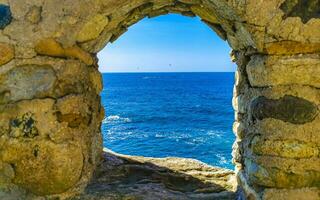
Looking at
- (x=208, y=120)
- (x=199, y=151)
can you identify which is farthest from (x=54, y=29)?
(x=208, y=120)

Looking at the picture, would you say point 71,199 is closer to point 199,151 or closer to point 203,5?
point 203,5

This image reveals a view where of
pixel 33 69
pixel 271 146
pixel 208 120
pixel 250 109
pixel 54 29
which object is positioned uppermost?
pixel 54 29

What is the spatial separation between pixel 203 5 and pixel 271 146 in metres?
1.16

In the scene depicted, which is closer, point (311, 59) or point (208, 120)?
point (311, 59)

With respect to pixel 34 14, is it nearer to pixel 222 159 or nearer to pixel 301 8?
pixel 301 8

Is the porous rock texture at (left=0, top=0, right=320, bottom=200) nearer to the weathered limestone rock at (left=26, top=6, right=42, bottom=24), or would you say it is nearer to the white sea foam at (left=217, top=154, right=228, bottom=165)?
the weathered limestone rock at (left=26, top=6, right=42, bottom=24)

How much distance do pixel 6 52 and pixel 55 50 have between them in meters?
0.33

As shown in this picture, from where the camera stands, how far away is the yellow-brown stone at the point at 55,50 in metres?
2.74

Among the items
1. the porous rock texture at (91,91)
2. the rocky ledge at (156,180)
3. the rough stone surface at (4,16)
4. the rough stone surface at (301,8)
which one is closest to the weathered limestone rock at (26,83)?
the porous rock texture at (91,91)

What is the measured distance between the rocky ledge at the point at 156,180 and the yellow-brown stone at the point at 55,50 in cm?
101

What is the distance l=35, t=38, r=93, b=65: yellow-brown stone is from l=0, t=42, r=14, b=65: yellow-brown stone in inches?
6.9

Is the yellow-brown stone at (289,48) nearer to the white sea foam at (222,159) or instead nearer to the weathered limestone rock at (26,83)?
the weathered limestone rock at (26,83)

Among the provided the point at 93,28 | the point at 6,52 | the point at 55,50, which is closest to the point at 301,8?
the point at 93,28

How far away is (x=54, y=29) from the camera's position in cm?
272
